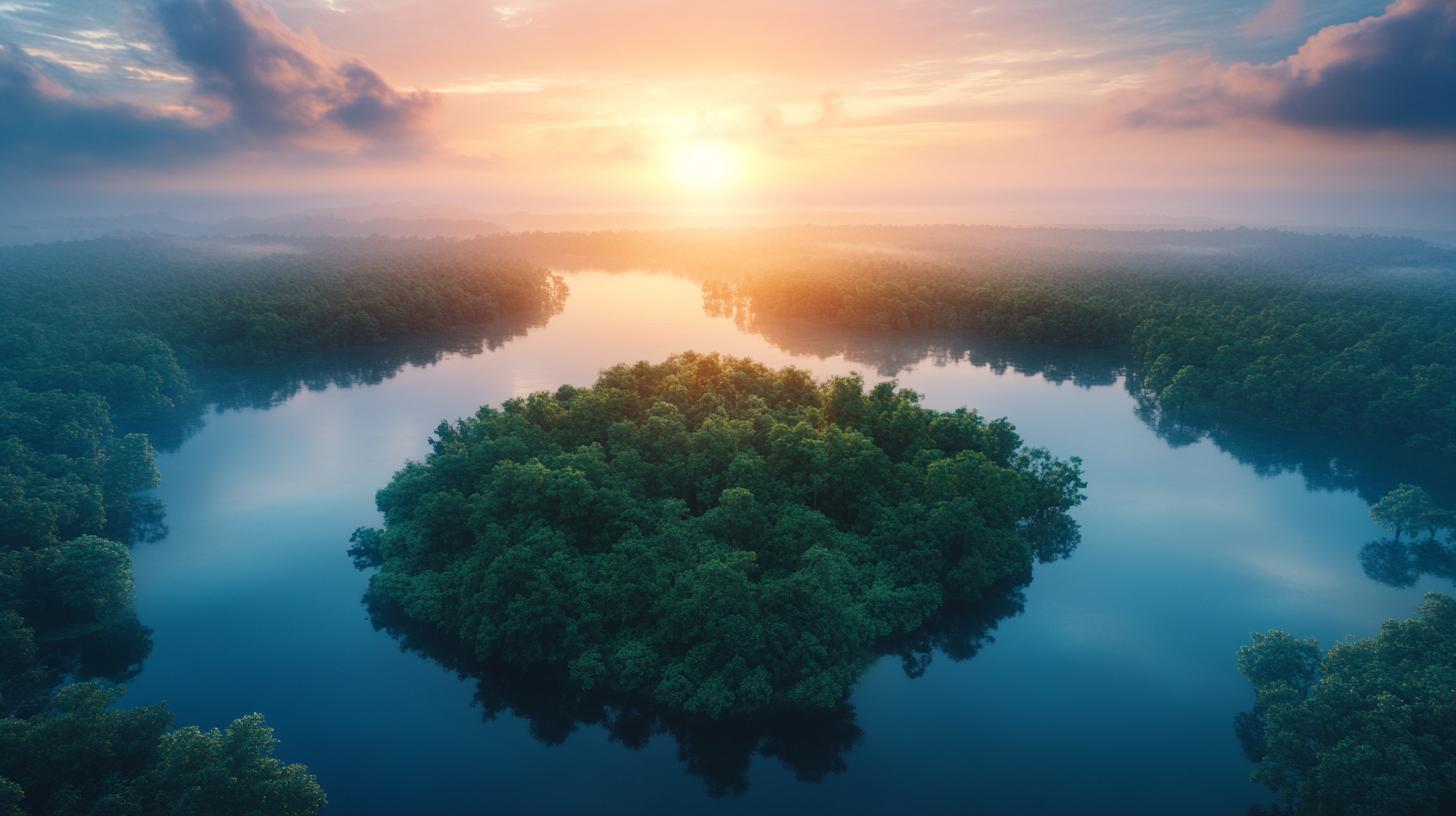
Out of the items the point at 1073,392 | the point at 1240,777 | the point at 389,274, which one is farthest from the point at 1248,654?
the point at 389,274

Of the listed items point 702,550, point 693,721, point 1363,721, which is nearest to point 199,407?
point 702,550

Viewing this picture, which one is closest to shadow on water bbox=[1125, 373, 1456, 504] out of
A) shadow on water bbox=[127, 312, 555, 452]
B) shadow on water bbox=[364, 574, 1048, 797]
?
shadow on water bbox=[364, 574, 1048, 797]

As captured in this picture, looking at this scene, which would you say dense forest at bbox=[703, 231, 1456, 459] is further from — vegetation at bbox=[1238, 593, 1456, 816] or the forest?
vegetation at bbox=[1238, 593, 1456, 816]

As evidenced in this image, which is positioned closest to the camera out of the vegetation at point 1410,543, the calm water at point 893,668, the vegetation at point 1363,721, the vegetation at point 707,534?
the vegetation at point 1363,721

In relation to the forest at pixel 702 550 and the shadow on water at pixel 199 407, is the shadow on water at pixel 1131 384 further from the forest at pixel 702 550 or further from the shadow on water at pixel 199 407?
the shadow on water at pixel 199 407

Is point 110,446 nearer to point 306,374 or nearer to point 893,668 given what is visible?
point 306,374

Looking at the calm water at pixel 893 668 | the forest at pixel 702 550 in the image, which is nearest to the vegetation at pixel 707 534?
the forest at pixel 702 550

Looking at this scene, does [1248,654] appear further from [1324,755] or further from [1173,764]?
[1324,755]
